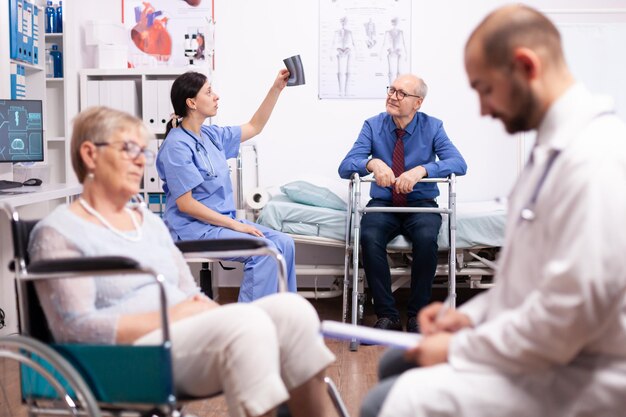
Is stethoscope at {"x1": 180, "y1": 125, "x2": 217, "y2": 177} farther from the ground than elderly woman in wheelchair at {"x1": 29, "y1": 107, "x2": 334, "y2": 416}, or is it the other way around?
stethoscope at {"x1": 180, "y1": 125, "x2": 217, "y2": 177}

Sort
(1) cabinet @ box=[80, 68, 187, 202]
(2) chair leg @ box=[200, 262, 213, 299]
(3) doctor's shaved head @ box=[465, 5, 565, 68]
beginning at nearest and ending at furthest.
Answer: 1. (3) doctor's shaved head @ box=[465, 5, 565, 68]
2. (2) chair leg @ box=[200, 262, 213, 299]
3. (1) cabinet @ box=[80, 68, 187, 202]

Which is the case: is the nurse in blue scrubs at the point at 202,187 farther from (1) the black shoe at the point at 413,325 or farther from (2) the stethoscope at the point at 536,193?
(2) the stethoscope at the point at 536,193

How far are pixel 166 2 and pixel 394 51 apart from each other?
1.43 m

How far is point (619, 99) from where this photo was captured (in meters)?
4.59

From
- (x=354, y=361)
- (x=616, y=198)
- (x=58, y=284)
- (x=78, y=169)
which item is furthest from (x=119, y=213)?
(x=354, y=361)

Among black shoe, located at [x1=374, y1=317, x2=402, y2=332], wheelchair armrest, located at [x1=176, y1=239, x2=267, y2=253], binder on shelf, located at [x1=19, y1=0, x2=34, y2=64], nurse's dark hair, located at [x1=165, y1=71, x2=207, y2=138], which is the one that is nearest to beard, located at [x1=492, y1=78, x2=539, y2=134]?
Result: wheelchair armrest, located at [x1=176, y1=239, x2=267, y2=253]

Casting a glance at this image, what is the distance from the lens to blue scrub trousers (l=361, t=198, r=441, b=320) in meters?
3.91

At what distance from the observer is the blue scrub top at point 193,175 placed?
346 cm

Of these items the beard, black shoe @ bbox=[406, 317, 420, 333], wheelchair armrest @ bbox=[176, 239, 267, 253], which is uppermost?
the beard

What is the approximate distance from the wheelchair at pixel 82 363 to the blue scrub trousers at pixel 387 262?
2.21m

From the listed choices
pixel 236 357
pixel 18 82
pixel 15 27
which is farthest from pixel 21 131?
pixel 236 357

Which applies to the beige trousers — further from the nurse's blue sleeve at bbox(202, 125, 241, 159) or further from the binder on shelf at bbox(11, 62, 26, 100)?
the binder on shelf at bbox(11, 62, 26, 100)

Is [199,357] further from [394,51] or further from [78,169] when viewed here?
[394,51]

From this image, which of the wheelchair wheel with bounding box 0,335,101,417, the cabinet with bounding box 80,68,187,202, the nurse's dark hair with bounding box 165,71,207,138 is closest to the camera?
the wheelchair wheel with bounding box 0,335,101,417
